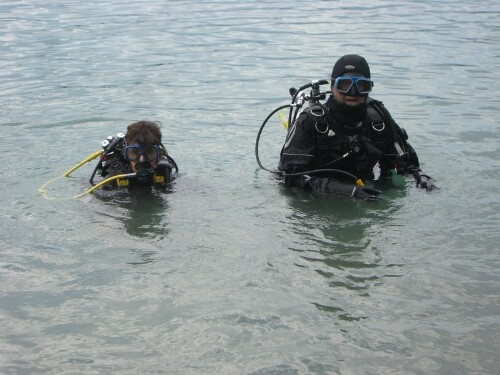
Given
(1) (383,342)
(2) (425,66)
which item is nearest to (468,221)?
(1) (383,342)

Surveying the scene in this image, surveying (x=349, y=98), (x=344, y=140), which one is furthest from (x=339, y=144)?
(x=349, y=98)

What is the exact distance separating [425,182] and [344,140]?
0.76 m

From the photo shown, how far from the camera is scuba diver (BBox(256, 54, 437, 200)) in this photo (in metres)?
6.09

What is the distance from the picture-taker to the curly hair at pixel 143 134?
607cm

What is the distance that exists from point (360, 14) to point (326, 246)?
43.6 feet

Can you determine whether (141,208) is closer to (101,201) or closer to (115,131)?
(101,201)

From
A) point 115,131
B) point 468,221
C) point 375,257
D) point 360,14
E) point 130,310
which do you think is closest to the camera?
point 130,310

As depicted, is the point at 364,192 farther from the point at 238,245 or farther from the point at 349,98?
the point at 238,245

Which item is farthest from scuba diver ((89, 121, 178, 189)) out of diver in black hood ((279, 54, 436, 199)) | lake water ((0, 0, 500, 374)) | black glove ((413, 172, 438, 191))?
black glove ((413, 172, 438, 191))

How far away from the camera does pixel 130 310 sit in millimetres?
4355

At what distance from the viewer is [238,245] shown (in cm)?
531

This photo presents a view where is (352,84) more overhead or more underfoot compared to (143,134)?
more overhead

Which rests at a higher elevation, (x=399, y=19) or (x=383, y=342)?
(x=399, y=19)

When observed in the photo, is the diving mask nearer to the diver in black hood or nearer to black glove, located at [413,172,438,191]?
the diver in black hood
